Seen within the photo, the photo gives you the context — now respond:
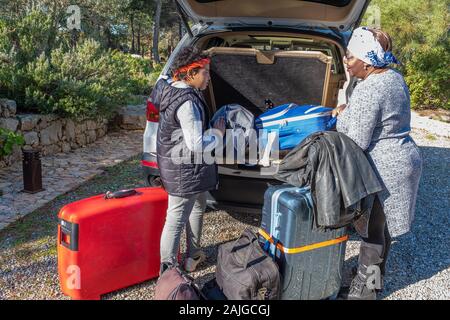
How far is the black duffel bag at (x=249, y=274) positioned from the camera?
2346 millimetres

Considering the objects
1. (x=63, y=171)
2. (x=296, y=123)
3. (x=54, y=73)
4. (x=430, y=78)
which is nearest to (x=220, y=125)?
(x=296, y=123)

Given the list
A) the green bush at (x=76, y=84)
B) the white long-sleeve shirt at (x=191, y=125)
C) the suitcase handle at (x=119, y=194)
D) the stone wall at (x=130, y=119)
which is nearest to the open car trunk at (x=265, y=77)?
the white long-sleeve shirt at (x=191, y=125)

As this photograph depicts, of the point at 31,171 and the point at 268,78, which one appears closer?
the point at 268,78

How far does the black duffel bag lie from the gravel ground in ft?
1.62

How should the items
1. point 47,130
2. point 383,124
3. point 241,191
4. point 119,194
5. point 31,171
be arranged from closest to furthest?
1. point 383,124
2. point 119,194
3. point 241,191
4. point 31,171
5. point 47,130

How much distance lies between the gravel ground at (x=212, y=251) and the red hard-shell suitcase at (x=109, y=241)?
0.15 meters

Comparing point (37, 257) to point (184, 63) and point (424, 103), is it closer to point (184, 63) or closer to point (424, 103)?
point (184, 63)

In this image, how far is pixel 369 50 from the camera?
2391 mm

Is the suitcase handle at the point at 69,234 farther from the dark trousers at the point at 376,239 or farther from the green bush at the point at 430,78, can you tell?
the green bush at the point at 430,78

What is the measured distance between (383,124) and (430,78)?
338 inches

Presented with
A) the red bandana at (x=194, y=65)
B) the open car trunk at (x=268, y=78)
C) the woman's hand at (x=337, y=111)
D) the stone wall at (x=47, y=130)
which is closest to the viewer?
the red bandana at (x=194, y=65)

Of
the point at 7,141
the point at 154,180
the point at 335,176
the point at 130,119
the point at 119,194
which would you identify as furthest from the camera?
the point at 130,119

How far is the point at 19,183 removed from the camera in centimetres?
462

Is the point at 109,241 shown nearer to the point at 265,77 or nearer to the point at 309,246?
the point at 309,246
